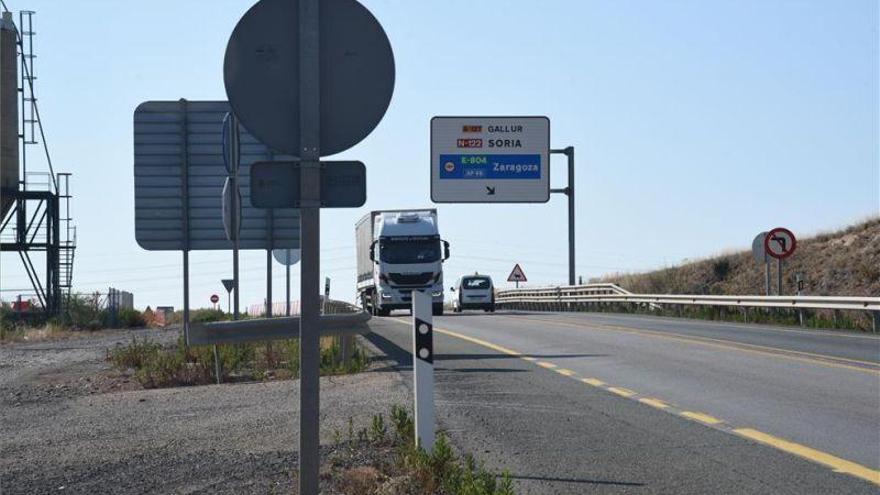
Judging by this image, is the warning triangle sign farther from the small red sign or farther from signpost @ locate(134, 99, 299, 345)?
signpost @ locate(134, 99, 299, 345)

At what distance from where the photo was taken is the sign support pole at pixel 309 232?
20.3 ft

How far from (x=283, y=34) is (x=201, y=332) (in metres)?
7.84

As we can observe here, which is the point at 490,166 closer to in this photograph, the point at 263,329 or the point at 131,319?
the point at 131,319

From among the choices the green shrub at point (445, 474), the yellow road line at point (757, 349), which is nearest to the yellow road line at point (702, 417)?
the green shrub at point (445, 474)

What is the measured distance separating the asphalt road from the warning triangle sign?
43597 mm

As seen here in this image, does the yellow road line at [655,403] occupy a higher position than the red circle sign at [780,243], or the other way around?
the red circle sign at [780,243]

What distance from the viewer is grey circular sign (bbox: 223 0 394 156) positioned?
6336 mm

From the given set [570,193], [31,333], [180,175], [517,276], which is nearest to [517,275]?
[517,276]

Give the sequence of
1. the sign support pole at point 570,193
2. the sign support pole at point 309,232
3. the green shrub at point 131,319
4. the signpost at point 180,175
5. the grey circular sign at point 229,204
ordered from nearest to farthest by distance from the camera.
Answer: the sign support pole at point 309,232 → the grey circular sign at point 229,204 → the signpost at point 180,175 → the sign support pole at point 570,193 → the green shrub at point 131,319

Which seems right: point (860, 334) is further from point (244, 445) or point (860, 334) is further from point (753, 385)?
point (244, 445)

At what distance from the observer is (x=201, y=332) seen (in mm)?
13719

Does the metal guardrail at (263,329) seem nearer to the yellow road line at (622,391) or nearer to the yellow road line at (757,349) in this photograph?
the yellow road line at (622,391)

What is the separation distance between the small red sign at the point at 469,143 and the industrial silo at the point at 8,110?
15852 mm

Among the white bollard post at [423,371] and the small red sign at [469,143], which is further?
the small red sign at [469,143]
